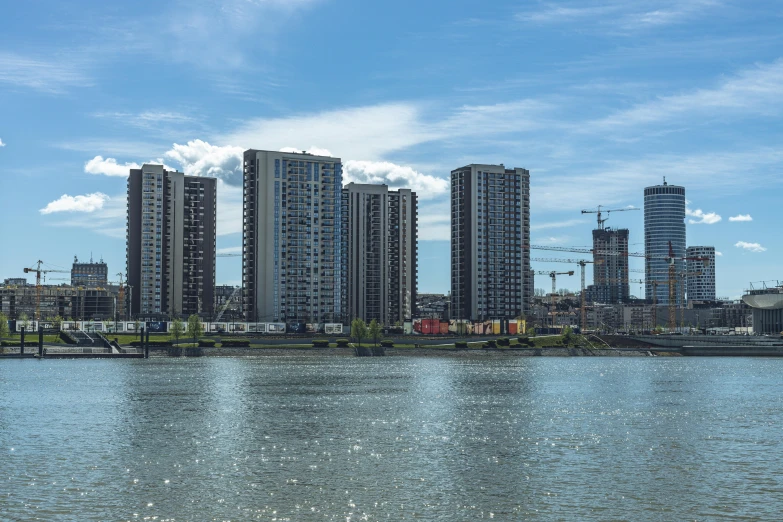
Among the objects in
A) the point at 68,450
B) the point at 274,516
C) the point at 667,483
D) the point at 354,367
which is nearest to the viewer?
the point at 274,516

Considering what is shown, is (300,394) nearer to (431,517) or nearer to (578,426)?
(578,426)

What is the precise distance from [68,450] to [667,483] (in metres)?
45.4

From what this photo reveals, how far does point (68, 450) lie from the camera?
68.9 meters

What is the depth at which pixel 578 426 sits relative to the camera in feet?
281

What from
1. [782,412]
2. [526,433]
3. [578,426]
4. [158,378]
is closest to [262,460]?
[526,433]

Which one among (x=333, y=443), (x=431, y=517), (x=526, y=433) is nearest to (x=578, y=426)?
(x=526, y=433)

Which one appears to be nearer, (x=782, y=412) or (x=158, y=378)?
(x=782, y=412)

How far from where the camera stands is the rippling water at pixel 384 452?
4953 cm

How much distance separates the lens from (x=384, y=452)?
2687 inches

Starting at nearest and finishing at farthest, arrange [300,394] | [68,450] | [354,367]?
[68,450], [300,394], [354,367]

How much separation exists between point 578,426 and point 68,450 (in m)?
47.1

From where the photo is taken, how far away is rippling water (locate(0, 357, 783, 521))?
1950 inches

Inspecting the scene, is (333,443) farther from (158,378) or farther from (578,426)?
(158,378)

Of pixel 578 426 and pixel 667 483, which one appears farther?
pixel 578 426
